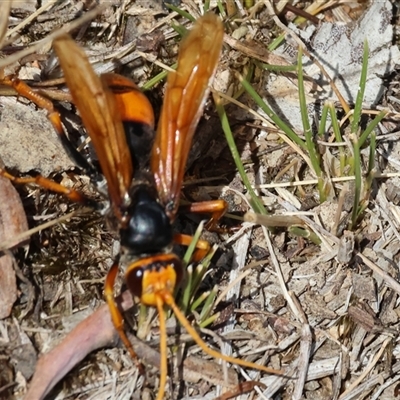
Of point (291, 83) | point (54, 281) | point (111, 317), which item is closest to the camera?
point (111, 317)

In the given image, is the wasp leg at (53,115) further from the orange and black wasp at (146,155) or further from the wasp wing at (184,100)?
the wasp wing at (184,100)

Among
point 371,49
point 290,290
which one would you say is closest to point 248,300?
point 290,290

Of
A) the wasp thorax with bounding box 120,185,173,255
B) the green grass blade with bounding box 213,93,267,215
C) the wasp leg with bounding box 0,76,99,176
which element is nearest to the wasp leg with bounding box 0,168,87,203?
the wasp leg with bounding box 0,76,99,176

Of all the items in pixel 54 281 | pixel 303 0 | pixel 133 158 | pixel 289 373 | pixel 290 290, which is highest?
pixel 303 0

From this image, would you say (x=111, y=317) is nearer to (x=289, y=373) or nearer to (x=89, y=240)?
(x=89, y=240)

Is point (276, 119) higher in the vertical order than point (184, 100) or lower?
lower

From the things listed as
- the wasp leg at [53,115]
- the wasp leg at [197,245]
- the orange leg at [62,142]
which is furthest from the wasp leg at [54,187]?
the wasp leg at [197,245]

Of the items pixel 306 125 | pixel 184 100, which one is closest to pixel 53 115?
pixel 184 100

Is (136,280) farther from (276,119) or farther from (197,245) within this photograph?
(276,119)
